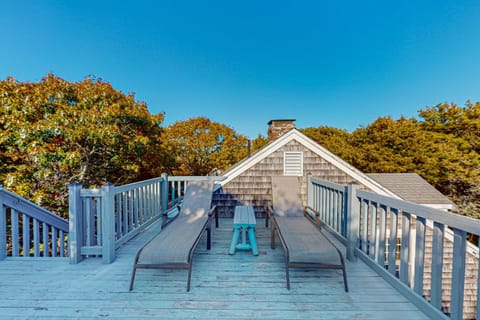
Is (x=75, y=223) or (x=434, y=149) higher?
(x=434, y=149)

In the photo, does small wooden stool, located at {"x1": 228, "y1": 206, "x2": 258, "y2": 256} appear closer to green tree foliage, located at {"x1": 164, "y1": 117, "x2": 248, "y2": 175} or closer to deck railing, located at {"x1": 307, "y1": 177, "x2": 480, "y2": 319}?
deck railing, located at {"x1": 307, "y1": 177, "x2": 480, "y2": 319}

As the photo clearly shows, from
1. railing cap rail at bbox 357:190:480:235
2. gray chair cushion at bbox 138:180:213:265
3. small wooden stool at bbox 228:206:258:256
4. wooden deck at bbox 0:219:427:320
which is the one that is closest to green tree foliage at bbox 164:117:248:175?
gray chair cushion at bbox 138:180:213:265

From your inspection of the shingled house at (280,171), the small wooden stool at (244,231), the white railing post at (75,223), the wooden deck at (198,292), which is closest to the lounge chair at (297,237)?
the wooden deck at (198,292)

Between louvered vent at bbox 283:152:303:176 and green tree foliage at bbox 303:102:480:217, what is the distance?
14764 millimetres

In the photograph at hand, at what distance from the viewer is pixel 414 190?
327 inches

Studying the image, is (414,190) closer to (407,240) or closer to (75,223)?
(407,240)

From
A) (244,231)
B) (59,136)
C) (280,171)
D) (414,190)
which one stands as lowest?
(414,190)

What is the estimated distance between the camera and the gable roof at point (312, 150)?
6.05 meters

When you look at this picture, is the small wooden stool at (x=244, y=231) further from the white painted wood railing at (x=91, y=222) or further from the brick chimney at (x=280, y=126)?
the brick chimney at (x=280, y=126)

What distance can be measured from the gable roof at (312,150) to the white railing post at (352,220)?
11.2ft

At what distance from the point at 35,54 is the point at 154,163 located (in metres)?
7.55

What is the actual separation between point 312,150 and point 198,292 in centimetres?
524

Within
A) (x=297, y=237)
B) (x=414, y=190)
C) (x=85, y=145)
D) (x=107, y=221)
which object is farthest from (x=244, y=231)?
(x=414, y=190)

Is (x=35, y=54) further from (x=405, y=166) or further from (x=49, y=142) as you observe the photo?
(x=405, y=166)
